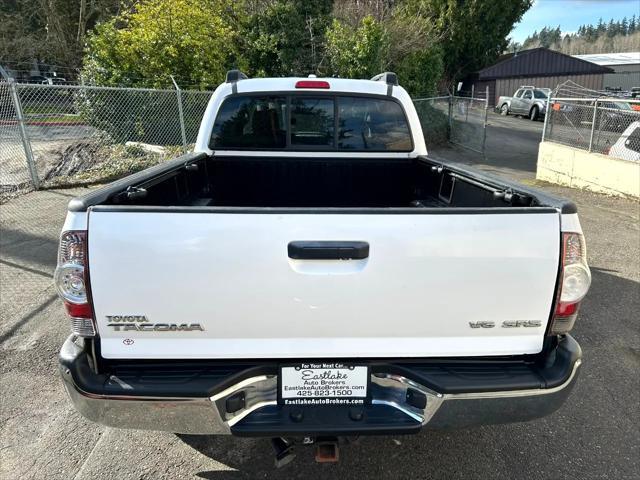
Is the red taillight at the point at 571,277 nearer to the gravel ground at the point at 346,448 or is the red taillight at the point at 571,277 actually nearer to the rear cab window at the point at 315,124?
the gravel ground at the point at 346,448

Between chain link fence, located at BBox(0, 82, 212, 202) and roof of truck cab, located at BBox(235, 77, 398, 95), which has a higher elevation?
roof of truck cab, located at BBox(235, 77, 398, 95)

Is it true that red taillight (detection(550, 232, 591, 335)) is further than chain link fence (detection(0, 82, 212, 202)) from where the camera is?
No

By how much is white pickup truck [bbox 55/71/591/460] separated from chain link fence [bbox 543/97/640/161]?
8.16 meters

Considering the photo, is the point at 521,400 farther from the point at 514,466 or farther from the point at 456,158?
the point at 456,158

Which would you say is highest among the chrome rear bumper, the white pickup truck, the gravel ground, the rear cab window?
the rear cab window

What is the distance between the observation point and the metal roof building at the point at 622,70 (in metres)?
41.9

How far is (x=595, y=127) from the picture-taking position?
379 inches

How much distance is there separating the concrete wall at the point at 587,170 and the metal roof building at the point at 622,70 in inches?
1351

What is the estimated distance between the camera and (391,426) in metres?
1.89

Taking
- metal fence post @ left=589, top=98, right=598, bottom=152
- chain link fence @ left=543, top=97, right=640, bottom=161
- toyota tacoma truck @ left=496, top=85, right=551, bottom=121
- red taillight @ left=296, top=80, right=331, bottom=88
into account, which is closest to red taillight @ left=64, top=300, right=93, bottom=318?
red taillight @ left=296, top=80, right=331, bottom=88

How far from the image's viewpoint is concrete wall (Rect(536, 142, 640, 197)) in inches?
350

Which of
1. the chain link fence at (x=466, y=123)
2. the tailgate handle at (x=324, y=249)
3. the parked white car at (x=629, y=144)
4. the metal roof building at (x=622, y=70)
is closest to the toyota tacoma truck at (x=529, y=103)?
the chain link fence at (x=466, y=123)

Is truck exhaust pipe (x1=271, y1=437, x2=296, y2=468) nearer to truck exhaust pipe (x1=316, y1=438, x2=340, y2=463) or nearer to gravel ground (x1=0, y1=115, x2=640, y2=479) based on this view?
truck exhaust pipe (x1=316, y1=438, x2=340, y2=463)

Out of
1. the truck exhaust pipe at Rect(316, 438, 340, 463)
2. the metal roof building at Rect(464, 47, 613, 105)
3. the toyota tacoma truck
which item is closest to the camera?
the truck exhaust pipe at Rect(316, 438, 340, 463)
